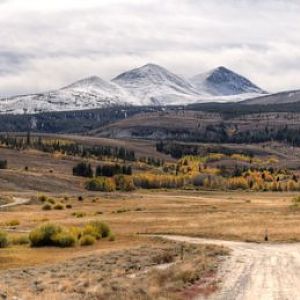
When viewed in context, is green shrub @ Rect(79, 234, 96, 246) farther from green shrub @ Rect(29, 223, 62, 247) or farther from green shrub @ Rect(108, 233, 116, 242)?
green shrub @ Rect(108, 233, 116, 242)

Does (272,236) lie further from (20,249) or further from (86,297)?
(86,297)

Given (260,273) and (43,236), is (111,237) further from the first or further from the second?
(260,273)

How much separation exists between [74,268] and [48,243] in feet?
55.5

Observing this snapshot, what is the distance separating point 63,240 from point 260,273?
22.2 metres

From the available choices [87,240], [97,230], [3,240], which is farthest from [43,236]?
[97,230]

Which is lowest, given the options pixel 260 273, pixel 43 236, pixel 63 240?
pixel 63 240

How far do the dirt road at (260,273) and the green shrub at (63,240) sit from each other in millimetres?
13502

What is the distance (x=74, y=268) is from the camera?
140ft

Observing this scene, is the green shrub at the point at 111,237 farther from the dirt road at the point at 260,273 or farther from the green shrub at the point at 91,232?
the dirt road at the point at 260,273

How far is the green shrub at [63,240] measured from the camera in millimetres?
58031

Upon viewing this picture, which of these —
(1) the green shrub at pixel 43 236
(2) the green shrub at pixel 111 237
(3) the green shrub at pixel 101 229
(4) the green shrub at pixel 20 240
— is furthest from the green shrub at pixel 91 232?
(4) the green shrub at pixel 20 240

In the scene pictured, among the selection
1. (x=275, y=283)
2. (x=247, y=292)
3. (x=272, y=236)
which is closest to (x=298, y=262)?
(x=275, y=283)

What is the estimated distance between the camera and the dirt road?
33188mm

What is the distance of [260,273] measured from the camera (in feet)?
134
